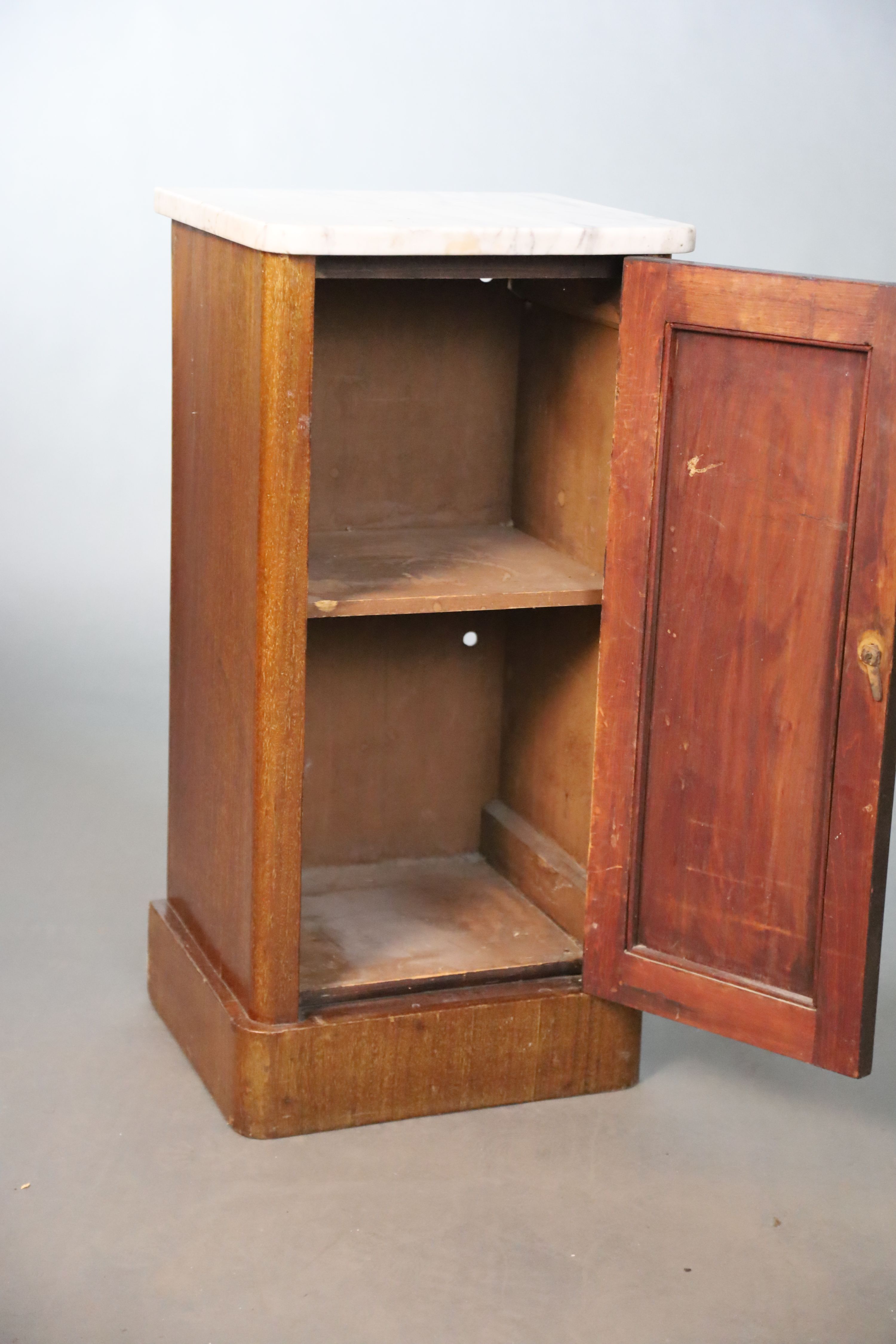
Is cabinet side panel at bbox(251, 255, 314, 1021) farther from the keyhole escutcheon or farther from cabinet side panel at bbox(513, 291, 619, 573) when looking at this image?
the keyhole escutcheon

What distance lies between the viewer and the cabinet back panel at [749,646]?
2.47 m

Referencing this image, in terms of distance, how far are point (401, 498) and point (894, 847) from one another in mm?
1568

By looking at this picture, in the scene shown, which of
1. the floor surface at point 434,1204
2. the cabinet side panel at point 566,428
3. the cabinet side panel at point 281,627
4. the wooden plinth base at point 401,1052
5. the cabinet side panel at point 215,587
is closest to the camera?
the floor surface at point 434,1204

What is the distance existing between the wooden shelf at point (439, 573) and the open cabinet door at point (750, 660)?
0.18 metres

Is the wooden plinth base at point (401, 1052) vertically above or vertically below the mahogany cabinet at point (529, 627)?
below

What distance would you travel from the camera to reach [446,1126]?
278 cm

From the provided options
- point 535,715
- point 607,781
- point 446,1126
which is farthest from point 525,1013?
point 535,715

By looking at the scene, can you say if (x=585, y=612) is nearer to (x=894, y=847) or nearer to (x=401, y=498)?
(x=401, y=498)

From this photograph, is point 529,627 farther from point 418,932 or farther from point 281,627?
point 281,627

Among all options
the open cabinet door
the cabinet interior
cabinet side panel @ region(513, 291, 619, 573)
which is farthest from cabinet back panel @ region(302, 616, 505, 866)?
the open cabinet door

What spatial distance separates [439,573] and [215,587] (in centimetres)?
36

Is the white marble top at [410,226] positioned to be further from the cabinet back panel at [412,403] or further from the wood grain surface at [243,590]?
the cabinet back panel at [412,403]

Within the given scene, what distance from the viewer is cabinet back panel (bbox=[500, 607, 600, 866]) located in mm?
3035

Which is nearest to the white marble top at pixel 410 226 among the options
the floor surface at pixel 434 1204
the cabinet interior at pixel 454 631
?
the cabinet interior at pixel 454 631
